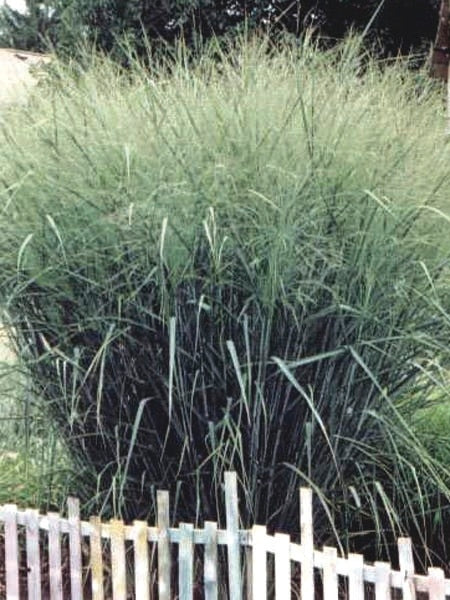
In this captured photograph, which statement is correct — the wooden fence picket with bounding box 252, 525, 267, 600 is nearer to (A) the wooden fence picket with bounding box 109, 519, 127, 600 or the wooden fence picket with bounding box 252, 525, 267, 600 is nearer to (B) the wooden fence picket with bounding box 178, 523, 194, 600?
(B) the wooden fence picket with bounding box 178, 523, 194, 600

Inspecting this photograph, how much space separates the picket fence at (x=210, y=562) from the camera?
2.21 meters

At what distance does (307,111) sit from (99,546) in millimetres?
1572

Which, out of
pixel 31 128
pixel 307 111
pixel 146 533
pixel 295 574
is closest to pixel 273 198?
pixel 307 111

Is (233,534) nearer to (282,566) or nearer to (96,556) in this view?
(282,566)

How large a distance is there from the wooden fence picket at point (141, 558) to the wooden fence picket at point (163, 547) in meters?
0.04

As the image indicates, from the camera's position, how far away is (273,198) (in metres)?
2.60

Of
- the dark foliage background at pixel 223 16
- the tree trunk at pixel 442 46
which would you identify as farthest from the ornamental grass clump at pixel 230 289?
the dark foliage background at pixel 223 16

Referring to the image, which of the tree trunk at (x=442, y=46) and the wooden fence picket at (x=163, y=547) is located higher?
the tree trunk at (x=442, y=46)

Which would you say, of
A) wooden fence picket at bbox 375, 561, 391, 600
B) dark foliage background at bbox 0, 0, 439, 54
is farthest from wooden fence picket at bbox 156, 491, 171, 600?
dark foliage background at bbox 0, 0, 439, 54

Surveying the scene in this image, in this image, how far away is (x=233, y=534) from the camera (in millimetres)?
2352

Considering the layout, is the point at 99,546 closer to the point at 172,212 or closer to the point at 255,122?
the point at 172,212

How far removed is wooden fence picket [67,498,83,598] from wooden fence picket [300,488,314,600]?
0.73 m

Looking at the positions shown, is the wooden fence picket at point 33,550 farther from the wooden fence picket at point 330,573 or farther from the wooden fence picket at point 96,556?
the wooden fence picket at point 330,573

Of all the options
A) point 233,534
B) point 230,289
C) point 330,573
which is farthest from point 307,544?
point 230,289
